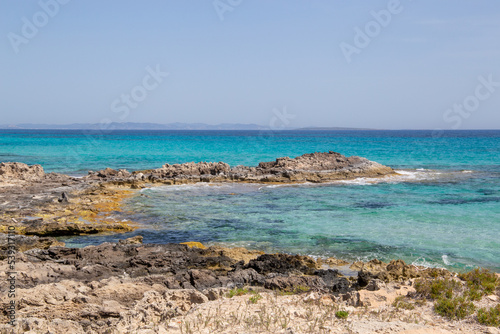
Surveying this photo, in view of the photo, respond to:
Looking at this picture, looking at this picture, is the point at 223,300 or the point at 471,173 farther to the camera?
the point at 471,173

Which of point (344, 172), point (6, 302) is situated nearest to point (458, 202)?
point (344, 172)

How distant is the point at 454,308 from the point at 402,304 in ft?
2.94

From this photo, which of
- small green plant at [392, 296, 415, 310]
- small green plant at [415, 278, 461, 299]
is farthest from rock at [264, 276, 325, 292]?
small green plant at [415, 278, 461, 299]

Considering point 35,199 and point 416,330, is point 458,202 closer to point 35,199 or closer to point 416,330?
point 416,330

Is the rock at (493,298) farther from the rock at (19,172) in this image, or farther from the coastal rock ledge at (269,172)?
the rock at (19,172)

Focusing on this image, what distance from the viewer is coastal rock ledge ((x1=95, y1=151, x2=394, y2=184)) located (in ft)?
97.5

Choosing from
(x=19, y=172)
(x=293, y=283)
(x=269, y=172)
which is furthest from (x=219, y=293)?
(x=269, y=172)

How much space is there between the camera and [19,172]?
27.5 m

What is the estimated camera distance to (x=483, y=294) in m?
8.40

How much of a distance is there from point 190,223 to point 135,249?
564 cm

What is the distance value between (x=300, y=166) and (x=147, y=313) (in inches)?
1052

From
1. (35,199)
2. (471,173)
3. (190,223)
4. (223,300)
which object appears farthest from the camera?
(471,173)

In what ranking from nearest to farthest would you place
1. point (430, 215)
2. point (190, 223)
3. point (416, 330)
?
point (416, 330) → point (190, 223) → point (430, 215)

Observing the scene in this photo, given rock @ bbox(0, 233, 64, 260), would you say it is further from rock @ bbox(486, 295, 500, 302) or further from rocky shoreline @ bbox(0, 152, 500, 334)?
rock @ bbox(486, 295, 500, 302)
